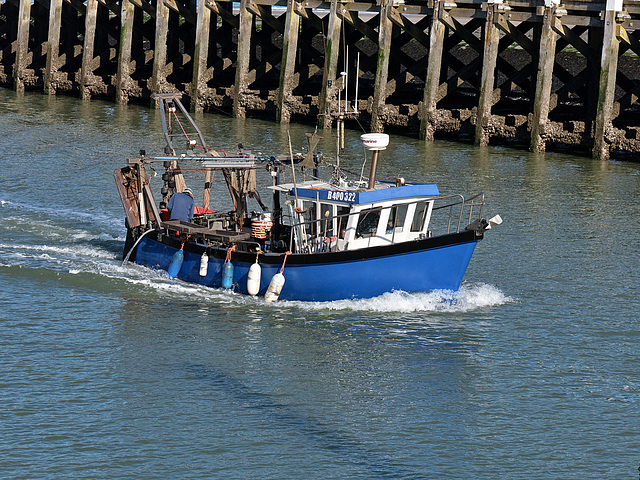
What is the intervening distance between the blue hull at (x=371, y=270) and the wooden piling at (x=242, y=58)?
19726mm

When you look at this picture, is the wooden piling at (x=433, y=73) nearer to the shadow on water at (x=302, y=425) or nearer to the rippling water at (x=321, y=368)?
the rippling water at (x=321, y=368)

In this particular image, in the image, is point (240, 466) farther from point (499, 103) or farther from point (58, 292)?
point (499, 103)

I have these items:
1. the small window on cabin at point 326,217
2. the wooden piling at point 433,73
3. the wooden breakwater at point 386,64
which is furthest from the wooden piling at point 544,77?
the small window on cabin at point 326,217

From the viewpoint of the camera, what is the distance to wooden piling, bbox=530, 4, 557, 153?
97.5 ft

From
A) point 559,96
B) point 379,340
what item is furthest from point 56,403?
point 559,96

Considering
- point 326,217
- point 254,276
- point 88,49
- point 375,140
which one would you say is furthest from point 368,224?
point 88,49

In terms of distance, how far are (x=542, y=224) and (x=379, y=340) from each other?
28.6 feet

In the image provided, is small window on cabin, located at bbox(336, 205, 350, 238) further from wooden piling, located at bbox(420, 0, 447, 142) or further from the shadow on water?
wooden piling, located at bbox(420, 0, 447, 142)

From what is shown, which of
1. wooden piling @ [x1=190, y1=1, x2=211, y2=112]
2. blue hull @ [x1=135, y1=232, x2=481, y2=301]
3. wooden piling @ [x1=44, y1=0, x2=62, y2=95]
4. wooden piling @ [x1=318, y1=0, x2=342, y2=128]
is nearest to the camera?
blue hull @ [x1=135, y1=232, x2=481, y2=301]

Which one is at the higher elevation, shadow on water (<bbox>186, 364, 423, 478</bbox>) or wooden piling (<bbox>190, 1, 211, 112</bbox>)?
wooden piling (<bbox>190, 1, 211, 112</bbox>)

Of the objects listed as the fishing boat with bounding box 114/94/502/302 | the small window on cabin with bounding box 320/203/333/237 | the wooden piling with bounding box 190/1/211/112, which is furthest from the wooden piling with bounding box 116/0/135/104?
the small window on cabin with bounding box 320/203/333/237

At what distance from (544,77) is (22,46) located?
2267cm

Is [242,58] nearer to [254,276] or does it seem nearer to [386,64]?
[386,64]

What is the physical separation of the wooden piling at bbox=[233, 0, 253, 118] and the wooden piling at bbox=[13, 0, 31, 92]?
1069cm
